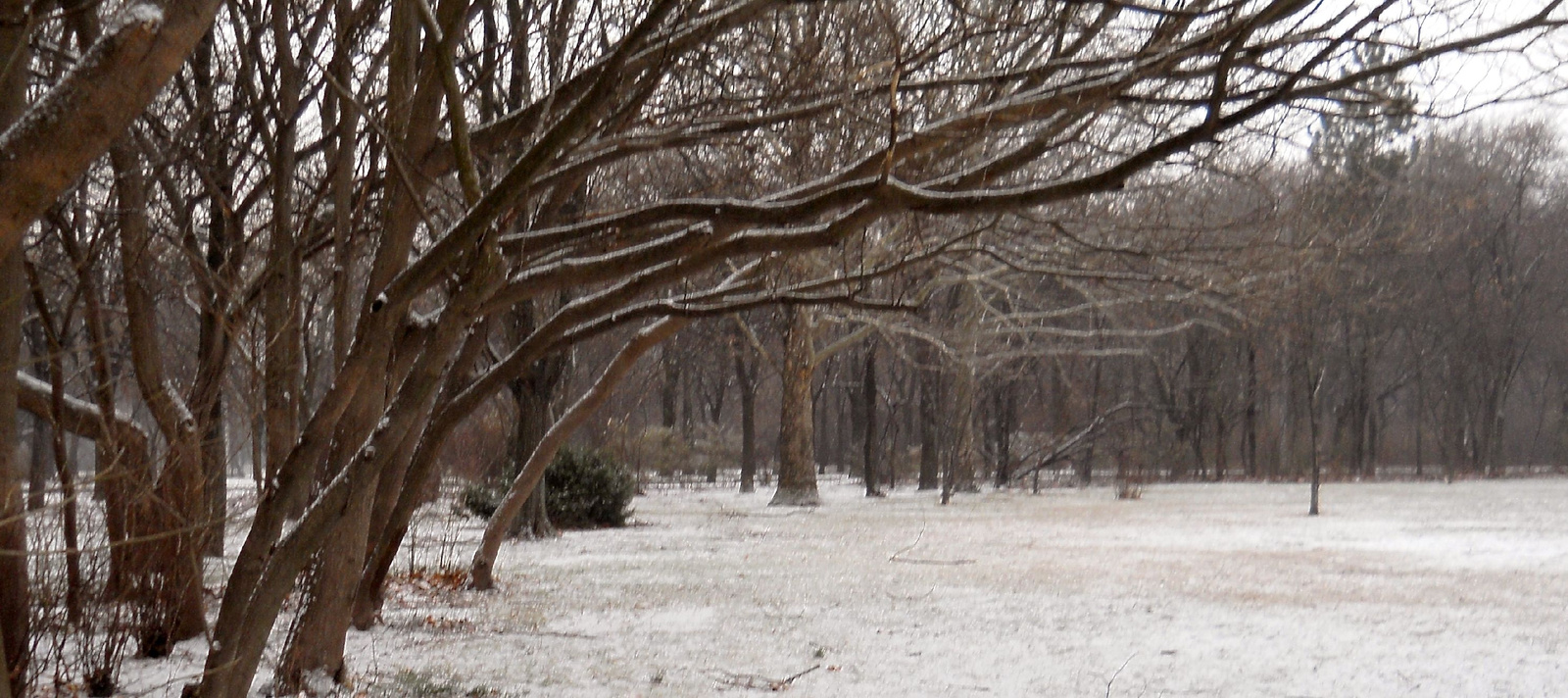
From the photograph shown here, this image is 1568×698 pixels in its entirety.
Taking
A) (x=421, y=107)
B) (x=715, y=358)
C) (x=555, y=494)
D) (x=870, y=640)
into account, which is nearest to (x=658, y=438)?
(x=715, y=358)

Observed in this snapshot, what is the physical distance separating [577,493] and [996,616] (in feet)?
28.9

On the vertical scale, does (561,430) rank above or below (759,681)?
above

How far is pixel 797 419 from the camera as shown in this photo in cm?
2081

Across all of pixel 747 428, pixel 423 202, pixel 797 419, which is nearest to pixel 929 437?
pixel 747 428

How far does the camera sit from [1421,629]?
7.55m

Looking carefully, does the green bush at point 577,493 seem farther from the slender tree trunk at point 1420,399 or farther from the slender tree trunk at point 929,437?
the slender tree trunk at point 1420,399

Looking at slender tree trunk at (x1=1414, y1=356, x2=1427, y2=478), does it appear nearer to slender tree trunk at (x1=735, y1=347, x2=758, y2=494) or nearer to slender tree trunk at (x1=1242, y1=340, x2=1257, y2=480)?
slender tree trunk at (x1=1242, y1=340, x2=1257, y2=480)

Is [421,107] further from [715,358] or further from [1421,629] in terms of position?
[715,358]

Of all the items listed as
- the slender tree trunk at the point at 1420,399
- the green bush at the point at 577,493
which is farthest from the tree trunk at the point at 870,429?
the slender tree trunk at the point at 1420,399

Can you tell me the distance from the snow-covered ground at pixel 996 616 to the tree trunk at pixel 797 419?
5122mm

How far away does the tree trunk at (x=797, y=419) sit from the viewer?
20172mm

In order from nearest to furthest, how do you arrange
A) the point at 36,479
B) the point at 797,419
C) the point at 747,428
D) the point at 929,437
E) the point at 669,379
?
the point at 36,479 → the point at 797,419 → the point at 929,437 → the point at 747,428 → the point at 669,379

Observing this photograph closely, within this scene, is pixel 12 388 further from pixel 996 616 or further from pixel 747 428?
pixel 747 428

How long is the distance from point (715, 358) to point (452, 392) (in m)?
27.7
